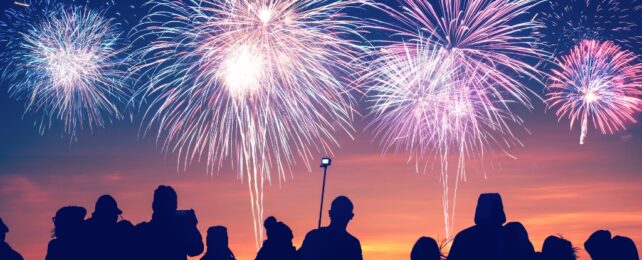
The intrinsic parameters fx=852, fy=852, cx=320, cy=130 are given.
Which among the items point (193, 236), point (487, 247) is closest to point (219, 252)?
point (193, 236)

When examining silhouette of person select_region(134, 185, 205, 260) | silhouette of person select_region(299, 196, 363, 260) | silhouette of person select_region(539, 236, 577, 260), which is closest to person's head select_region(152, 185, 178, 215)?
silhouette of person select_region(134, 185, 205, 260)

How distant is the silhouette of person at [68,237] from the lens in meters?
12.9

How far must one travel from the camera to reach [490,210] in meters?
12.6

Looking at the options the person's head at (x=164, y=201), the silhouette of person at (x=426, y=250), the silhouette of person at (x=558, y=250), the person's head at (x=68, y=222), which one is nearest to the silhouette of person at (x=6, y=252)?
the person's head at (x=68, y=222)

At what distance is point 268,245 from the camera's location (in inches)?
520

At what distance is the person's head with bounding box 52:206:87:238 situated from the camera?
13.0m

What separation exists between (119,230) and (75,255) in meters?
0.74

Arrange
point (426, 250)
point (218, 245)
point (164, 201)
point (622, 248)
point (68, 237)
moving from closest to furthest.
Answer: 1. point (426, 250)
2. point (622, 248)
3. point (68, 237)
4. point (164, 201)
5. point (218, 245)

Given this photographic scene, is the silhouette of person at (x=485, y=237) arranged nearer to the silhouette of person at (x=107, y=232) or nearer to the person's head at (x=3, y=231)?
the silhouette of person at (x=107, y=232)

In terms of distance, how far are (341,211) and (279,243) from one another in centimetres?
121

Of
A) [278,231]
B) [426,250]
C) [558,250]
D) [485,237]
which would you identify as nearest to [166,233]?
[278,231]

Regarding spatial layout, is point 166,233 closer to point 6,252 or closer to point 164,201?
point 164,201

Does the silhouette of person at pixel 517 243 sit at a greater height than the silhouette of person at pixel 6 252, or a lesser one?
greater

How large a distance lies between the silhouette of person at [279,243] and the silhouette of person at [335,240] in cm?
40
